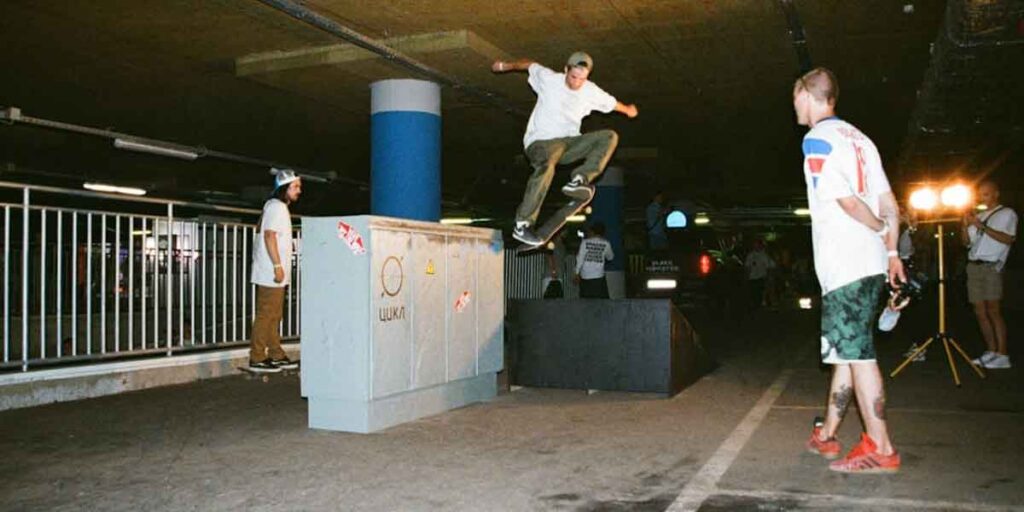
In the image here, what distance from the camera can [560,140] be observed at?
773 centimetres

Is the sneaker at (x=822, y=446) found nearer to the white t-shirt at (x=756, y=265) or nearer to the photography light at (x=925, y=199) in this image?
the photography light at (x=925, y=199)

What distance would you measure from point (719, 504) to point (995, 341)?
702cm

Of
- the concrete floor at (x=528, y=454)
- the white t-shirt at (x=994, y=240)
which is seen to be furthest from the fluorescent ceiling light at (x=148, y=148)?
the white t-shirt at (x=994, y=240)

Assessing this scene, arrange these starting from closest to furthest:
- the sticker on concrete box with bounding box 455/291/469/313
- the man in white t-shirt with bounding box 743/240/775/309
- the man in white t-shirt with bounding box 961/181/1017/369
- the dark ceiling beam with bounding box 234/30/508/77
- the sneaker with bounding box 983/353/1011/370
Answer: the sticker on concrete box with bounding box 455/291/469/313 → the man in white t-shirt with bounding box 961/181/1017/369 → the sneaker with bounding box 983/353/1011/370 → the dark ceiling beam with bounding box 234/30/508/77 → the man in white t-shirt with bounding box 743/240/775/309

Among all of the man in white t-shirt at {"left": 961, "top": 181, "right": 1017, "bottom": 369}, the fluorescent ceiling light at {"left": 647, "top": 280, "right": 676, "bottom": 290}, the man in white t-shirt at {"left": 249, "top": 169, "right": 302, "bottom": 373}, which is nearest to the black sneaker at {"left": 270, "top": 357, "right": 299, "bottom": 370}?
the man in white t-shirt at {"left": 249, "top": 169, "right": 302, "bottom": 373}

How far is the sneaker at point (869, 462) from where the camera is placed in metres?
4.89

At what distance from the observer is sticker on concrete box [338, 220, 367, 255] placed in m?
6.58

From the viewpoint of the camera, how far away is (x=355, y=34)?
959cm

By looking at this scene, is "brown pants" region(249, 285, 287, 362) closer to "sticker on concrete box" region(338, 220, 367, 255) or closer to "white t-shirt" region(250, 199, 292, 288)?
"white t-shirt" region(250, 199, 292, 288)

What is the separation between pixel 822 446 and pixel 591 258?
7481 mm

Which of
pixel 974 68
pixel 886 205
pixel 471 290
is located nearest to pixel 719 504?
pixel 886 205

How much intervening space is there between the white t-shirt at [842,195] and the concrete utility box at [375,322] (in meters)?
3.38

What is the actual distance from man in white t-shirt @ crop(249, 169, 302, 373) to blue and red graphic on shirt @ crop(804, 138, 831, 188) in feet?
17.9

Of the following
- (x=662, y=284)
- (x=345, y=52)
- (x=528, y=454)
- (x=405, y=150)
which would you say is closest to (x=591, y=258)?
A: (x=405, y=150)
